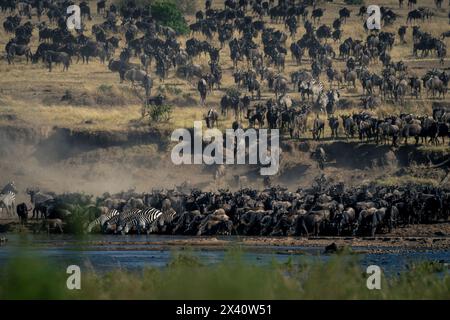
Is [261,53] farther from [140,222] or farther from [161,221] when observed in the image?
[140,222]

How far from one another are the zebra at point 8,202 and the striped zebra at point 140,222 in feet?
25.8

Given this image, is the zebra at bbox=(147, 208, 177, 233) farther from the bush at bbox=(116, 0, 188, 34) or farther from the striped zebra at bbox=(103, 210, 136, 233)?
the bush at bbox=(116, 0, 188, 34)

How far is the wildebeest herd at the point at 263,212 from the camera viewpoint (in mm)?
40500

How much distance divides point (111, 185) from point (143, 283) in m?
39.1

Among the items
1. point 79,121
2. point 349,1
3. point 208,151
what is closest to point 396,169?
point 208,151

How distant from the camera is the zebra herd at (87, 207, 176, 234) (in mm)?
42844

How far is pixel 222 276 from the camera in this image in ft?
48.2

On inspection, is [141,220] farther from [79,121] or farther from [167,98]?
[167,98]

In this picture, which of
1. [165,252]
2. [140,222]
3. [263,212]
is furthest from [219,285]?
[140,222]

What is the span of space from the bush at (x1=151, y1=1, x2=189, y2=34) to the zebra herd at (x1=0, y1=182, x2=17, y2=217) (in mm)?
45675

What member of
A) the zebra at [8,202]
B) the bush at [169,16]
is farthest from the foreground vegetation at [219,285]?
the bush at [169,16]

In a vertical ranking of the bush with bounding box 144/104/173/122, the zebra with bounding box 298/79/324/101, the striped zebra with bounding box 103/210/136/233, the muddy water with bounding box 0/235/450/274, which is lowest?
the muddy water with bounding box 0/235/450/274

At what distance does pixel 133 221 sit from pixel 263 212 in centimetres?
548

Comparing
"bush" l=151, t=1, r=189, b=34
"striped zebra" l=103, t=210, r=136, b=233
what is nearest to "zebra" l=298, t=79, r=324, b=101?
"bush" l=151, t=1, r=189, b=34
